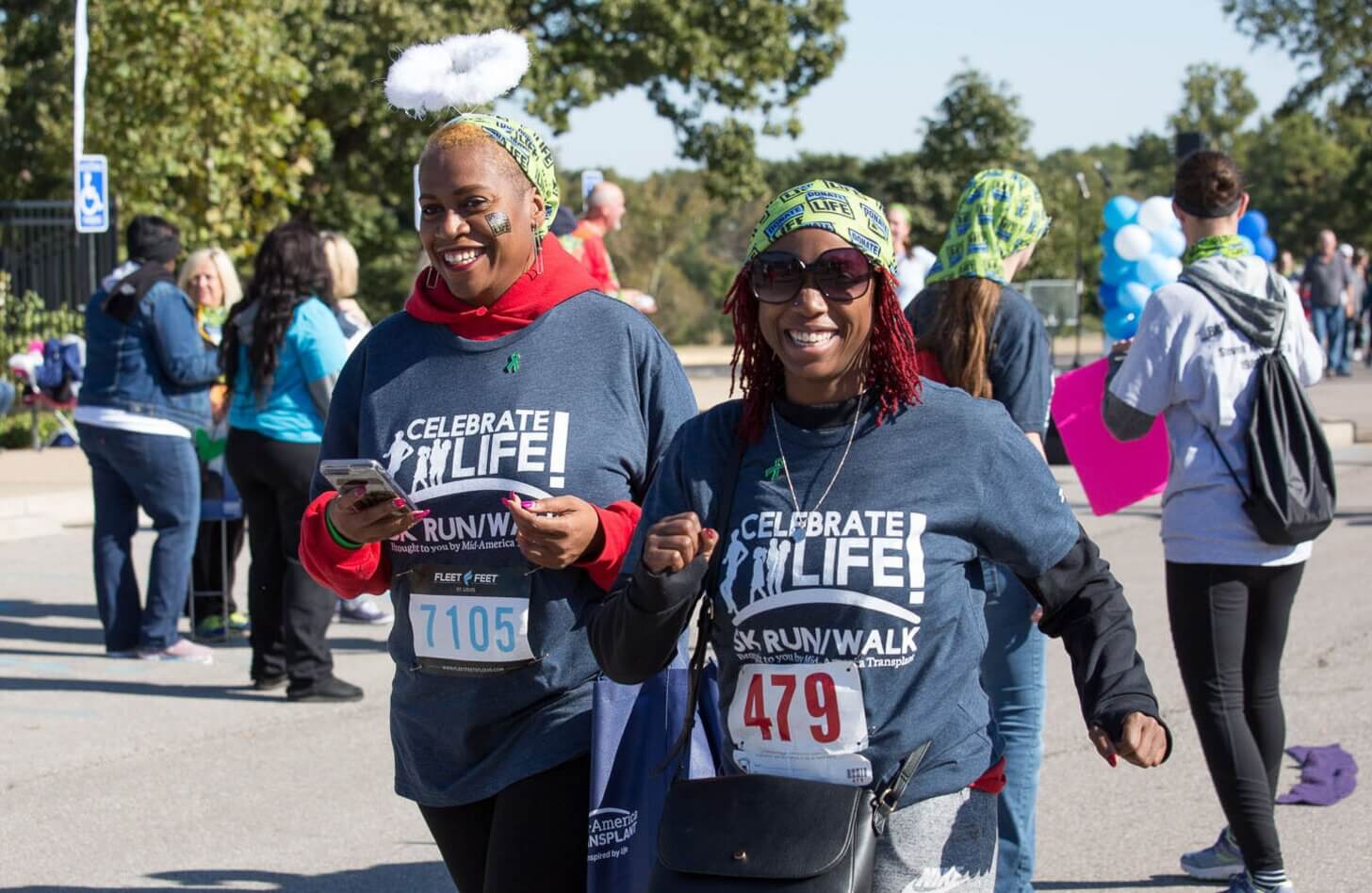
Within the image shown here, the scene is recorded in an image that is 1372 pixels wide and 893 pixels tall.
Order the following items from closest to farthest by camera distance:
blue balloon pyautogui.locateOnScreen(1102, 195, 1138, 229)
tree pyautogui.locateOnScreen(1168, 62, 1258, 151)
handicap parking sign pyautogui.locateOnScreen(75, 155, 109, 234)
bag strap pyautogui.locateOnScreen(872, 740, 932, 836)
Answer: bag strap pyautogui.locateOnScreen(872, 740, 932, 836)
blue balloon pyautogui.locateOnScreen(1102, 195, 1138, 229)
handicap parking sign pyautogui.locateOnScreen(75, 155, 109, 234)
tree pyautogui.locateOnScreen(1168, 62, 1258, 151)

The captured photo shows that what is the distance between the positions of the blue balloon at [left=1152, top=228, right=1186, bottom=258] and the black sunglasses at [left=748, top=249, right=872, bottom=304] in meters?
8.62

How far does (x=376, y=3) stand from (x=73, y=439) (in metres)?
9.98

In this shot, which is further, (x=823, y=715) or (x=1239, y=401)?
(x=1239, y=401)

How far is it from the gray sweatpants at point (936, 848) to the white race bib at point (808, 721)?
0.34ft

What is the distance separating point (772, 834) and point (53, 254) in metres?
18.3

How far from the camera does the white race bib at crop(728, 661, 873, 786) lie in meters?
2.59

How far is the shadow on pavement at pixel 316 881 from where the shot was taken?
5.13 meters

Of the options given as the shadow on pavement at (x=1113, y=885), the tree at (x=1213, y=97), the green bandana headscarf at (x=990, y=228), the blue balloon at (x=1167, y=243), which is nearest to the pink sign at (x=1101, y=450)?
the green bandana headscarf at (x=990, y=228)

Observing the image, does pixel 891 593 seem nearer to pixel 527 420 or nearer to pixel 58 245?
pixel 527 420

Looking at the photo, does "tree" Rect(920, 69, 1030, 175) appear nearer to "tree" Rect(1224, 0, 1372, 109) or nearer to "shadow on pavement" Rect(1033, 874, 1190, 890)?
"tree" Rect(1224, 0, 1372, 109)

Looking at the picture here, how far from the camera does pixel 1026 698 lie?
4270 millimetres

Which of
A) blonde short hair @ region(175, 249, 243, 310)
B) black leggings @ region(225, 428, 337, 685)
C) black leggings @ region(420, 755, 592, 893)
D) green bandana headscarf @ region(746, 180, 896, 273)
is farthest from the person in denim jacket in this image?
green bandana headscarf @ region(746, 180, 896, 273)

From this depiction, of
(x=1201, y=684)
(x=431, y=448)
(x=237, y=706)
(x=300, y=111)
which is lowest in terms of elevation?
(x=237, y=706)

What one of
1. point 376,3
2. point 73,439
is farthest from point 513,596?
point 376,3
